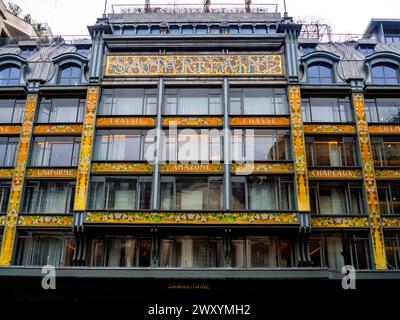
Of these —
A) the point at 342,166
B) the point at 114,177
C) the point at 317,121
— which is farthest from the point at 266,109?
the point at 114,177

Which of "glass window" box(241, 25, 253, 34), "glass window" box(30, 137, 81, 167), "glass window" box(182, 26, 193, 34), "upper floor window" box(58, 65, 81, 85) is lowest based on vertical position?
"glass window" box(30, 137, 81, 167)

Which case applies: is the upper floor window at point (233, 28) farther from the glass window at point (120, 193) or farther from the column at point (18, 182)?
the column at point (18, 182)

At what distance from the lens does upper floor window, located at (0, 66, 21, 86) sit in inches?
1145

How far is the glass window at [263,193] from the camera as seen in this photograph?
24.5 m

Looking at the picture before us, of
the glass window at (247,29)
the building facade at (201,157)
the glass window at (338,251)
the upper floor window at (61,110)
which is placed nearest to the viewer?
the building facade at (201,157)

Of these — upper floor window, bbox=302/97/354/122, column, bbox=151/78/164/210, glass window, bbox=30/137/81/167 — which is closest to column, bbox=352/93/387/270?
upper floor window, bbox=302/97/354/122

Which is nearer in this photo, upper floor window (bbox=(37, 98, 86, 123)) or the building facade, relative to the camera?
the building facade

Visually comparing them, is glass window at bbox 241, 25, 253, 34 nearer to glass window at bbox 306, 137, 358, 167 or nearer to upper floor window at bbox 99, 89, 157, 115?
upper floor window at bbox 99, 89, 157, 115

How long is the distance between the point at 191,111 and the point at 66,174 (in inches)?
352

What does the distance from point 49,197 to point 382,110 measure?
73.8 ft

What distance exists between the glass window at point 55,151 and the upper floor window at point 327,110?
15224 mm

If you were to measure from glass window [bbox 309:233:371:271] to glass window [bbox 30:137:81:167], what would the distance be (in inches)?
619

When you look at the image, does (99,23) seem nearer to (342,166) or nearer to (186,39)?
(186,39)

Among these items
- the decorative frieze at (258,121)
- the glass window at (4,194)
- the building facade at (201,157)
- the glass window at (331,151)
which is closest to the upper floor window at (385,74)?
the building facade at (201,157)
